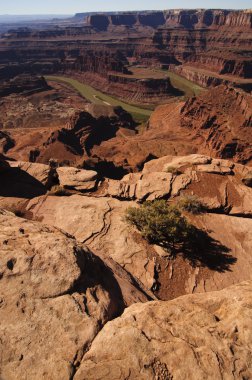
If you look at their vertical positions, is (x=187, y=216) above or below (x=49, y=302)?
below

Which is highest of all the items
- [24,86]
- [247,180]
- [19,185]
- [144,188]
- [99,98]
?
[247,180]

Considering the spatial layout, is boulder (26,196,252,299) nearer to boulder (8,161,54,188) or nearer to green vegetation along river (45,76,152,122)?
boulder (8,161,54,188)

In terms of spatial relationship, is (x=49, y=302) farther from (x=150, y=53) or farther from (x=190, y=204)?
(x=150, y=53)

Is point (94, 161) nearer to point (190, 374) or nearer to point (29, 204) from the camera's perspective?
point (29, 204)

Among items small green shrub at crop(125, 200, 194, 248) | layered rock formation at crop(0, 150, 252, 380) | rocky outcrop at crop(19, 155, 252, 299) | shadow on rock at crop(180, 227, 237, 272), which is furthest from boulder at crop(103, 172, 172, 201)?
layered rock formation at crop(0, 150, 252, 380)

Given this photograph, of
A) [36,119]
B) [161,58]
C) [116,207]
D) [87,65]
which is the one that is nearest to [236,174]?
[116,207]

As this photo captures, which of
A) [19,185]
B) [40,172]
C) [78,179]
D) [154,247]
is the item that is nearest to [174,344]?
[154,247]

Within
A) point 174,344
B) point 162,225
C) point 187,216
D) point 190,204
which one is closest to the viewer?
point 174,344
